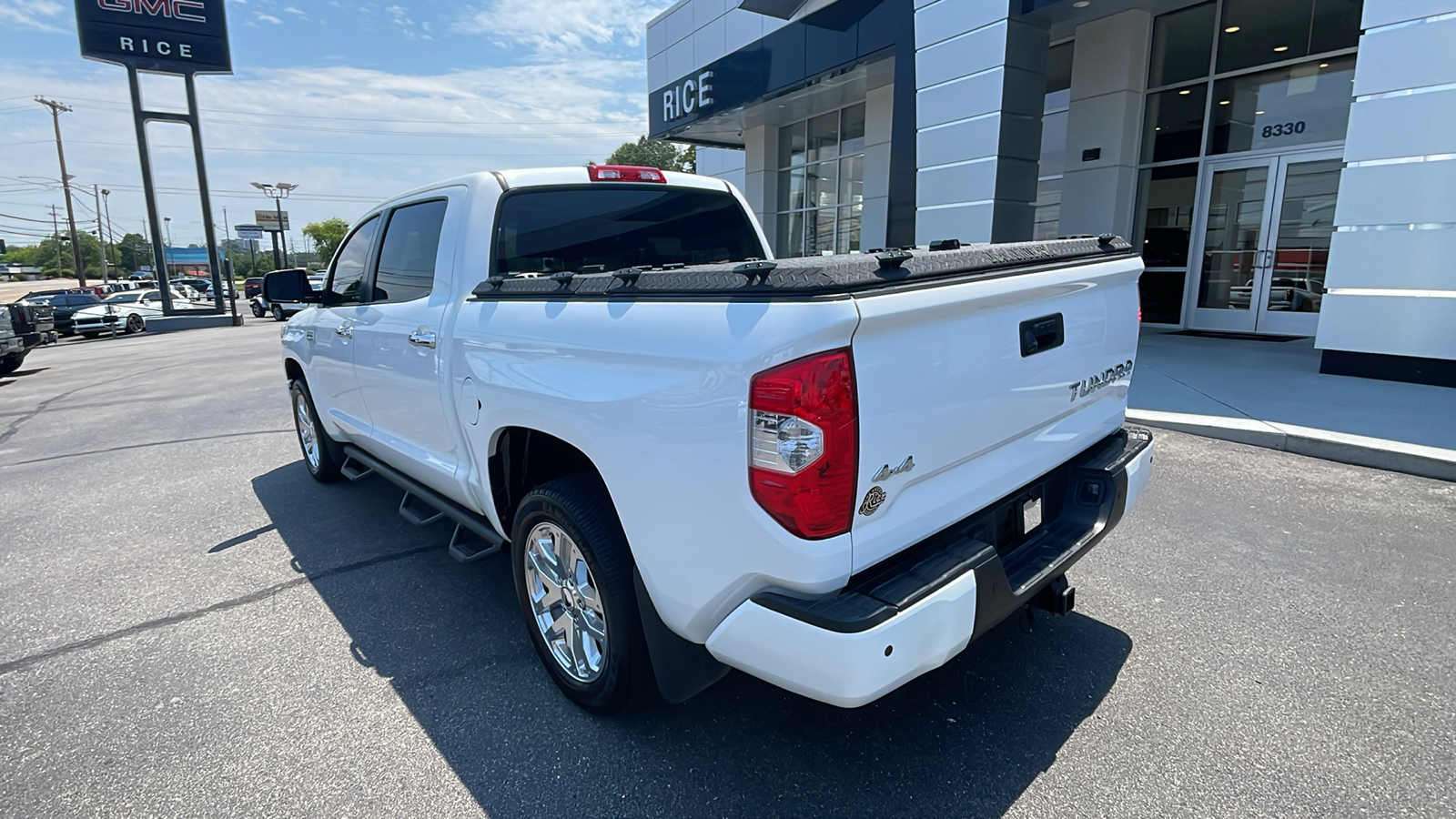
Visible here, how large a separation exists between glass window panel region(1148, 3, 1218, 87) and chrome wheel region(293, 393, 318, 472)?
12.2 m

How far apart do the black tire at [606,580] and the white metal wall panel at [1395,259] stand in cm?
854

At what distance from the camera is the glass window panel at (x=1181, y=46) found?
1079 centimetres

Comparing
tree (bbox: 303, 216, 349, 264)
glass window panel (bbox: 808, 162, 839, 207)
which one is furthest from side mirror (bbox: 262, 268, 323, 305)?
tree (bbox: 303, 216, 349, 264)

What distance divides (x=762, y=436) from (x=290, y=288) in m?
3.79

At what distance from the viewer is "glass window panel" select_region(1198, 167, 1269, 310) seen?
10844 mm

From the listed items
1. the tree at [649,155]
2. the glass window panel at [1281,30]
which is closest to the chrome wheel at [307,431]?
the glass window panel at [1281,30]

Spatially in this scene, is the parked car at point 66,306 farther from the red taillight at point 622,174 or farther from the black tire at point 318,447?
the red taillight at point 622,174

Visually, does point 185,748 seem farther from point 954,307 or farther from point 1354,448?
point 1354,448

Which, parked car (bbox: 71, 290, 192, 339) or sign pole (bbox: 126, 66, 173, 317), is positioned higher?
sign pole (bbox: 126, 66, 173, 317)

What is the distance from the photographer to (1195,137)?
11180mm

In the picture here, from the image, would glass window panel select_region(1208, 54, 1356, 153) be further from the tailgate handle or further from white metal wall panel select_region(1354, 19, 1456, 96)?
the tailgate handle

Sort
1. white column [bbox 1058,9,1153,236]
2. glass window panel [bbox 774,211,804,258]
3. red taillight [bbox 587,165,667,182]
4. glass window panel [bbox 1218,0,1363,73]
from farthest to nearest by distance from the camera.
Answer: glass window panel [bbox 774,211,804,258]
white column [bbox 1058,9,1153,236]
glass window panel [bbox 1218,0,1363,73]
red taillight [bbox 587,165,667,182]

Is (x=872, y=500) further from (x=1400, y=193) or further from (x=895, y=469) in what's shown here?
(x=1400, y=193)

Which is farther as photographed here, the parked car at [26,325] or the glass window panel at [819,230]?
the glass window panel at [819,230]
